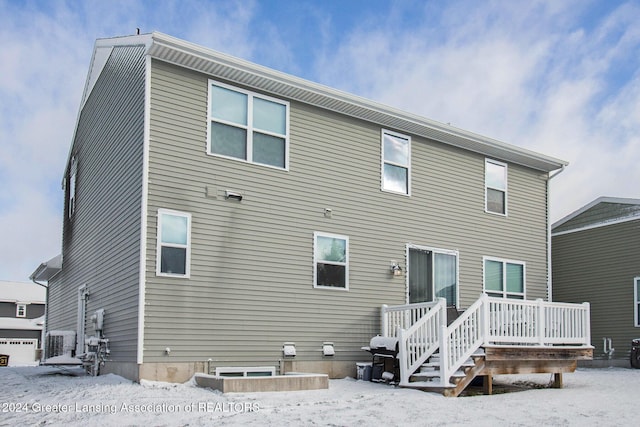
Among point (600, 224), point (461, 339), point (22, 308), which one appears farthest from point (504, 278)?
point (22, 308)

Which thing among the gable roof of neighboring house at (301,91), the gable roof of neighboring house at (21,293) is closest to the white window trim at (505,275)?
the gable roof of neighboring house at (301,91)

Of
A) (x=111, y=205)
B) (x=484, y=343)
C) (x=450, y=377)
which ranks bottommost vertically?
(x=450, y=377)

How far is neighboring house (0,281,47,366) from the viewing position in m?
34.1

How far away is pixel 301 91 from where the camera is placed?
12594 millimetres

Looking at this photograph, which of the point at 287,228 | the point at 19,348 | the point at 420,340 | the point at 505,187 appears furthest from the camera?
the point at 19,348

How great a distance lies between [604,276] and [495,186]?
5.50 meters

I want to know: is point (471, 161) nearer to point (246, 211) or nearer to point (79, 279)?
point (246, 211)

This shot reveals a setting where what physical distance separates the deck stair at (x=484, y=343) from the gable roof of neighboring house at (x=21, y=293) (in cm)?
3125

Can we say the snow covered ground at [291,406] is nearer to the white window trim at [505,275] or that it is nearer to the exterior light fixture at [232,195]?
the exterior light fixture at [232,195]

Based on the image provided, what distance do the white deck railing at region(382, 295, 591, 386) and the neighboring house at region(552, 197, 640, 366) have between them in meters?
6.43

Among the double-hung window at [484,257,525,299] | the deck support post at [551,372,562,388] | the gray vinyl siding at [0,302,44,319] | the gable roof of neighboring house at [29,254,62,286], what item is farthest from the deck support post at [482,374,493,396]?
the gray vinyl siding at [0,302,44,319]

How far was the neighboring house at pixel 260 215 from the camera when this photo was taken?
36.1 ft

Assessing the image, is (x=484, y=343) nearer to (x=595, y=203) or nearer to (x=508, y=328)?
(x=508, y=328)

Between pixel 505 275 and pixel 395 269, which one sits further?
pixel 505 275
